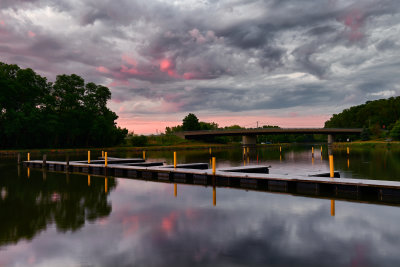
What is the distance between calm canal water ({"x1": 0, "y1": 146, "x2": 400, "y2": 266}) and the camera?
931 centimetres

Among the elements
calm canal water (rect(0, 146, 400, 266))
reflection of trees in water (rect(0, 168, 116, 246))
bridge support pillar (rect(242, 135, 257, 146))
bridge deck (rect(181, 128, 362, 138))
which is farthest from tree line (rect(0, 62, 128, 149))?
calm canal water (rect(0, 146, 400, 266))

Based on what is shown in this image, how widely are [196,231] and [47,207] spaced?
914cm

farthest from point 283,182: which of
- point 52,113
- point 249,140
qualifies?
point 249,140

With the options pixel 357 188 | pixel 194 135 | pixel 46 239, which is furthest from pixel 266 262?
pixel 194 135

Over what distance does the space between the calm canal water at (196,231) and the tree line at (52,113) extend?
223 ft

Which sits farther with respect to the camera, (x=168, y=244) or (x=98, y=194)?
(x=98, y=194)

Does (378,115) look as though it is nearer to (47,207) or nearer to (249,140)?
(249,140)

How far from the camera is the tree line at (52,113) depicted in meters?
78.4

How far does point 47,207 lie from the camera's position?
16844 mm

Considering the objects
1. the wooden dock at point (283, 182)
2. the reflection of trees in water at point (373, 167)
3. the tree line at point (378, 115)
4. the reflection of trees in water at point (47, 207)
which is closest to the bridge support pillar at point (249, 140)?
the tree line at point (378, 115)

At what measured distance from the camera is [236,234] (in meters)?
11.4

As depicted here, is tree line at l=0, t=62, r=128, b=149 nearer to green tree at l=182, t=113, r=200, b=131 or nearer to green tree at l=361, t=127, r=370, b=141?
green tree at l=182, t=113, r=200, b=131

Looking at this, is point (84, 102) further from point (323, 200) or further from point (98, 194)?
point (323, 200)

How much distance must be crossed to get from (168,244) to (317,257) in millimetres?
4530
